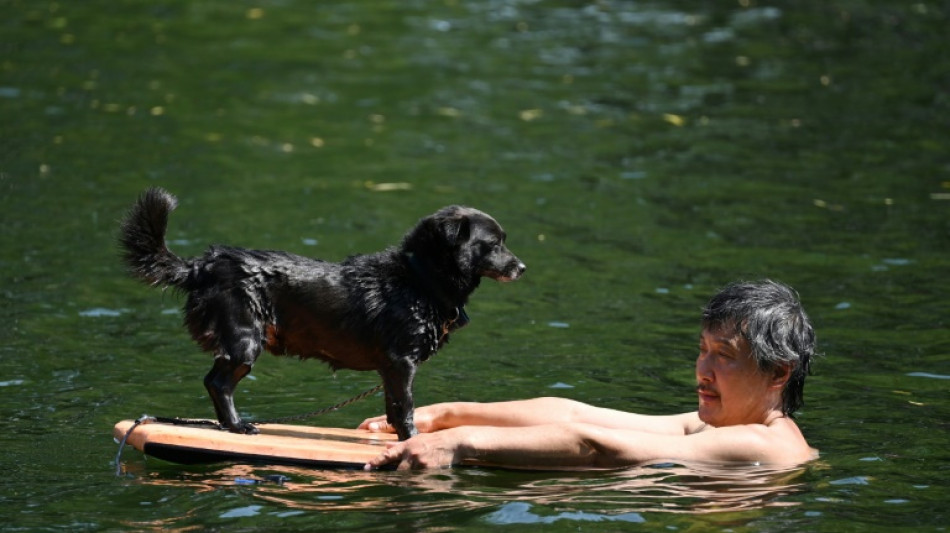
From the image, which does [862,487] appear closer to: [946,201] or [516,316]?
[516,316]

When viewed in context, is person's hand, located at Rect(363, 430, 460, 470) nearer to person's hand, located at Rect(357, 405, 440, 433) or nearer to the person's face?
person's hand, located at Rect(357, 405, 440, 433)

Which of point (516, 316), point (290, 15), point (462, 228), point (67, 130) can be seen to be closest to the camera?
point (462, 228)

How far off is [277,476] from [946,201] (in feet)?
28.5

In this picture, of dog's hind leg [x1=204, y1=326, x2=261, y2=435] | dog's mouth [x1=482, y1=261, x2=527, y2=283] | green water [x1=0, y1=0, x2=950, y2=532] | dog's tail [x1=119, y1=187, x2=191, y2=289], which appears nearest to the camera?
green water [x1=0, y1=0, x2=950, y2=532]

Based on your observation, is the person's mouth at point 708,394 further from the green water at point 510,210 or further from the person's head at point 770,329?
the green water at point 510,210

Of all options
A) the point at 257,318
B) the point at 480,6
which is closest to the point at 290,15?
the point at 480,6

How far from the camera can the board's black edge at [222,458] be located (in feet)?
22.0

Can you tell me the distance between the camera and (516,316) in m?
10.3

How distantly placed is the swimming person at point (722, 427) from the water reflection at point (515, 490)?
74 mm

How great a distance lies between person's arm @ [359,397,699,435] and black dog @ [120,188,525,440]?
1.16 ft

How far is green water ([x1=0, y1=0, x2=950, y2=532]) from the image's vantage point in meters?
6.53

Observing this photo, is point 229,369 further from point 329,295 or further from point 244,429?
point 329,295

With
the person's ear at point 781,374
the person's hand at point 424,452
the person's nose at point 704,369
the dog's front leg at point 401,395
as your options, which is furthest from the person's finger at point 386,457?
the person's ear at point 781,374

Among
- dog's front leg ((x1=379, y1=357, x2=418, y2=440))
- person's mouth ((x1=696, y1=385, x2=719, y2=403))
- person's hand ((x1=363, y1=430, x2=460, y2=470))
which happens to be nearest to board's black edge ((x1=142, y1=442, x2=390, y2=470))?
person's hand ((x1=363, y1=430, x2=460, y2=470))
